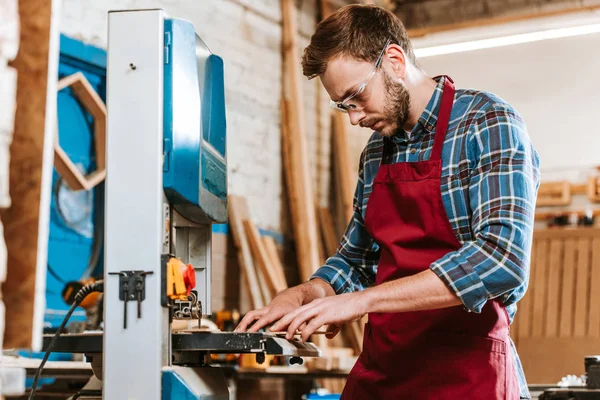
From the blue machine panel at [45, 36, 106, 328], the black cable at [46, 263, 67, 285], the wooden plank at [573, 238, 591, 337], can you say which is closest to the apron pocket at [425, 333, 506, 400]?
the blue machine panel at [45, 36, 106, 328]

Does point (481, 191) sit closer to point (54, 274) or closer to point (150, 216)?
point (150, 216)

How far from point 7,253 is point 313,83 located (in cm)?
498

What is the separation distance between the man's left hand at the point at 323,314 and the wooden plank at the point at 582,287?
4.10 metres

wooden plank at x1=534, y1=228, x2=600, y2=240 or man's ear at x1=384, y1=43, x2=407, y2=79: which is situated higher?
wooden plank at x1=534, y1=228, x2=600, y2=240

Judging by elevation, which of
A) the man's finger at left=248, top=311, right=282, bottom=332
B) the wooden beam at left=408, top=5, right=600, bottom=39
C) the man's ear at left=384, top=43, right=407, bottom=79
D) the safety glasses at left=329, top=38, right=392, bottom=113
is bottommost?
the man's finger at left=248, top=311, right=282, bottom=332

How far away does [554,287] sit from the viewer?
5555mm

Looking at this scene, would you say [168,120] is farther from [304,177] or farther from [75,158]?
[304,177]

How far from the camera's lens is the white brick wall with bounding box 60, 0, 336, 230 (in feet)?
16.8

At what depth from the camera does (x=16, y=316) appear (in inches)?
49.9

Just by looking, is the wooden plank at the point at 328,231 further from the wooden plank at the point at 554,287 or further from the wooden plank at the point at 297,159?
the wooden plank at the point at 554,287

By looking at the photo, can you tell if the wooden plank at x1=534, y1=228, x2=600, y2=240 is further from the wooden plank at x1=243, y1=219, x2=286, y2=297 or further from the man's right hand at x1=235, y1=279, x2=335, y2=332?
the man's right hand at x1=235, y1=279, x2=335, y2=332

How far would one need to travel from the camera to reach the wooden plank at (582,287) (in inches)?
213

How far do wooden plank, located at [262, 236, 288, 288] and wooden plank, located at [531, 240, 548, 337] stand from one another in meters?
1.65

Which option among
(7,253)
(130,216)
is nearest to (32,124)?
(7,253)
